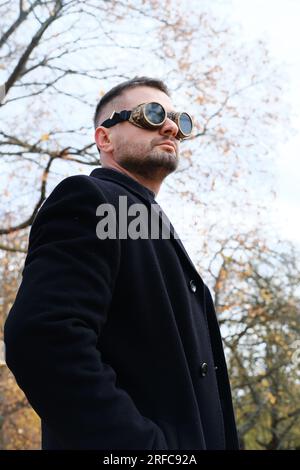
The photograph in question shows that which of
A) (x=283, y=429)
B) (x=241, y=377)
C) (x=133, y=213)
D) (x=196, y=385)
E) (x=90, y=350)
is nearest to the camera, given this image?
(x=90, y=350)

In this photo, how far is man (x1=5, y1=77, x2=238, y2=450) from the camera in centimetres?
172

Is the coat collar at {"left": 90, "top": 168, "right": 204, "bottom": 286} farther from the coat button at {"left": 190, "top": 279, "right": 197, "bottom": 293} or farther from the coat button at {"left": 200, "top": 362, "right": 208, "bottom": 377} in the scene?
the coat button at {"left": 200, "top": 362, "right": 208, "bottom": 377}

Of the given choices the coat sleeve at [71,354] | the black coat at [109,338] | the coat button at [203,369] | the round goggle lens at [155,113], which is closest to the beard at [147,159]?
the round goggle lens at [155,113]

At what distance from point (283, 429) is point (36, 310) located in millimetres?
18962

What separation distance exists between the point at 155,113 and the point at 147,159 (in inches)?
9.6

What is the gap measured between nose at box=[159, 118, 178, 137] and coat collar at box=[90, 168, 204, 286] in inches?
11.3

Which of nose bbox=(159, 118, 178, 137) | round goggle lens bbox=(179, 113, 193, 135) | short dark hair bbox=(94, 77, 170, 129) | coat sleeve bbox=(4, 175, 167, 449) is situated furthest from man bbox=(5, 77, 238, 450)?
short dark hair bbox=(94, 77, 170, 129)

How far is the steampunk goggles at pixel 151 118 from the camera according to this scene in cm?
262

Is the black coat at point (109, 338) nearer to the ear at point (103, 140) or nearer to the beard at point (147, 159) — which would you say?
the beard at point (147, 159)

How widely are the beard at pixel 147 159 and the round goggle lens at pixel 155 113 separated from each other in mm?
110

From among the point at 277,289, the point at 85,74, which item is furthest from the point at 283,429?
the point at 85,74

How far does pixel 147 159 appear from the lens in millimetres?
2555
